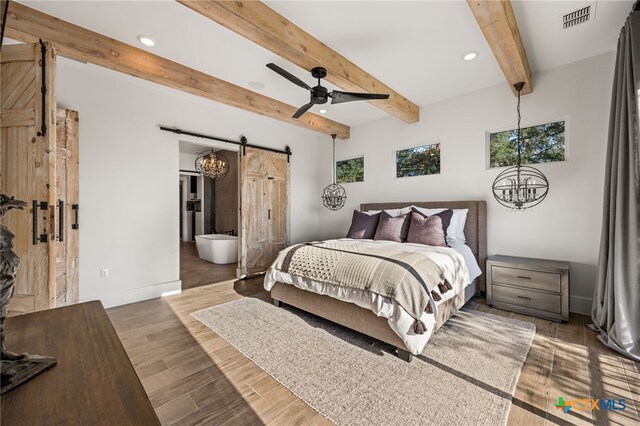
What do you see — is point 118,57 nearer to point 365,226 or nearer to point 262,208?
point 262,208

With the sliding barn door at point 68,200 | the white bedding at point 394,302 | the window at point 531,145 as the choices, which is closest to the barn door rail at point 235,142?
the sliding barn door at point 68,200

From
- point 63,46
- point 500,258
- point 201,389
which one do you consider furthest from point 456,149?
point 63,46

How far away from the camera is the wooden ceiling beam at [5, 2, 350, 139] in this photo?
232 cm

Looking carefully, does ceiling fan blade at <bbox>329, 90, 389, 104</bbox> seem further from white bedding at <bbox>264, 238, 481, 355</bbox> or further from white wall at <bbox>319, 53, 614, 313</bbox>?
white bedding at <bbox>264, 238, 481, 355</bbox>

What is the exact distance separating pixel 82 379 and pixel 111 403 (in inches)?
6.6

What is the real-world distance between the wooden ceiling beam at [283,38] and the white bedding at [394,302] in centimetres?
209

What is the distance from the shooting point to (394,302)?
85.0 inches

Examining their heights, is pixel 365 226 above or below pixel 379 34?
below

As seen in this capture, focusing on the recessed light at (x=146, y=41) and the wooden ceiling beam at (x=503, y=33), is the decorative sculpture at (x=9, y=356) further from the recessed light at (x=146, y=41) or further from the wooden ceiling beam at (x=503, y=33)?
the wooden ceiling beam at (x=503, y=33)

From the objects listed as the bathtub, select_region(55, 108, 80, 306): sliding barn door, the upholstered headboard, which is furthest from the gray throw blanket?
the bathtub

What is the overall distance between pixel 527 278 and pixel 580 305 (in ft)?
2.37

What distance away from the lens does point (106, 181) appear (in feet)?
11.0

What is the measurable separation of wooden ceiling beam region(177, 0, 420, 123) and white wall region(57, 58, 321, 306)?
2227 millimetres

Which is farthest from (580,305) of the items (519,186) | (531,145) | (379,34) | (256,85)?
(256,85)
